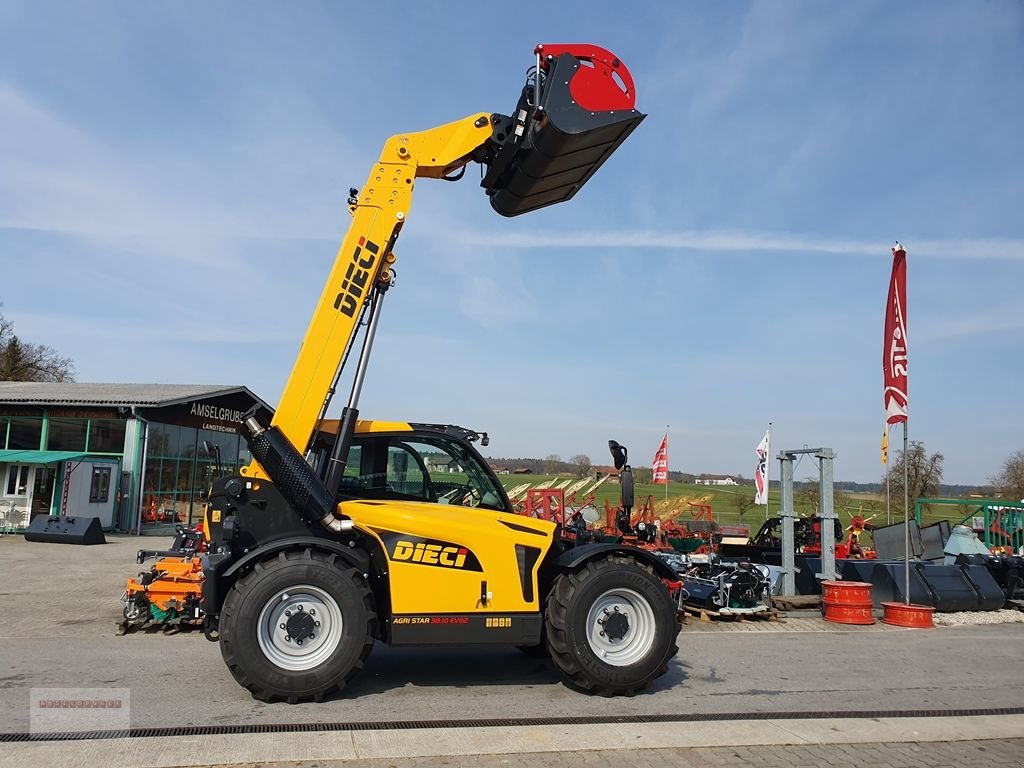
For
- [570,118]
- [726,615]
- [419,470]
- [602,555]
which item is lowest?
[726,615]

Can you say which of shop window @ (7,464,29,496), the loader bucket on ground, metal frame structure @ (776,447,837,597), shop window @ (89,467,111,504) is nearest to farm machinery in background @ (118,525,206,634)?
the loader bucket on ground

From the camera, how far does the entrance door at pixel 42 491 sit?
80.5 feet

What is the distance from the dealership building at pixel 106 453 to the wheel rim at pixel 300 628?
696 inches

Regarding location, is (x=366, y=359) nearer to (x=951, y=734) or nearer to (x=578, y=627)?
(x=578, y=627)

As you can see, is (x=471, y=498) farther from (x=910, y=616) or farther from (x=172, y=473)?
(x=172, y=473)

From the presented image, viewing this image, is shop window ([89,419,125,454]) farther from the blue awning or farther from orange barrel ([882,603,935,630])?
orange barrel ([882,603,935,630])

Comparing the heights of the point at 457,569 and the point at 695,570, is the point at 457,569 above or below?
above

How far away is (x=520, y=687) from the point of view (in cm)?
698

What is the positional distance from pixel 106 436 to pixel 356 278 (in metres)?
22.7

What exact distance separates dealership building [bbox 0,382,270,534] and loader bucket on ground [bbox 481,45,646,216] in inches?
707

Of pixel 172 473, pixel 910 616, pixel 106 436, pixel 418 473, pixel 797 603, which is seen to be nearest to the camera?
pixel 418 473

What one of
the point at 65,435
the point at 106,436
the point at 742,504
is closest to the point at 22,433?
the point at 65,435

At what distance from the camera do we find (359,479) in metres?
7.18

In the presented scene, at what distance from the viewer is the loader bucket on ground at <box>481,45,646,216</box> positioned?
6840 millimetres
